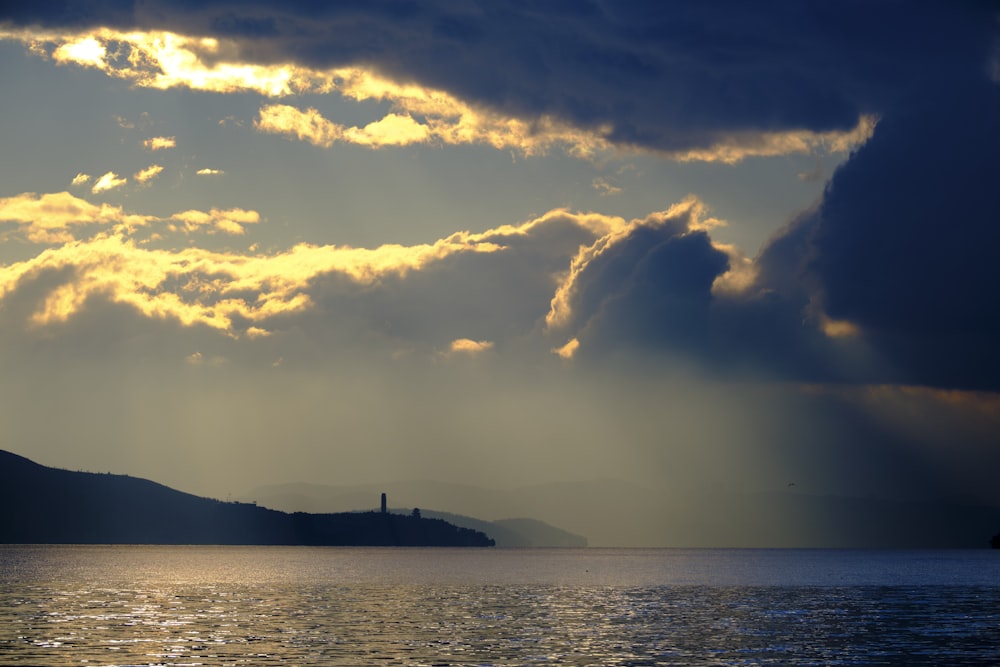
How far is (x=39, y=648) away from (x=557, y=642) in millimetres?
36624

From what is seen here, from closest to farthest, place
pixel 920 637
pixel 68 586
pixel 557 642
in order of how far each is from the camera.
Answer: pixel 557 642 → pixel 920 637 → pixel 68 586

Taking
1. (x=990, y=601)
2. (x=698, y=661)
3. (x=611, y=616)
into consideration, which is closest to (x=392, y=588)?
(x=611, y=616)

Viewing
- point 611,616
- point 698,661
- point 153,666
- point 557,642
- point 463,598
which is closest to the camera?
point 153,666

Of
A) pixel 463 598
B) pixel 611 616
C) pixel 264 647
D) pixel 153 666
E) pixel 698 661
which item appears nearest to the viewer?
pixel 153 666

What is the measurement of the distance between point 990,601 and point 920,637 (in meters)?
68.1

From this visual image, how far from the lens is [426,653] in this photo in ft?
272

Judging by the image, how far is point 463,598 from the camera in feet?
524

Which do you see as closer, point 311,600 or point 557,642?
point 557,642

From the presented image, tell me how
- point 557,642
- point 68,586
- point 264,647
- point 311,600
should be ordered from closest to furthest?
point 264,647, point 557,642, point 311,600, point 68,586

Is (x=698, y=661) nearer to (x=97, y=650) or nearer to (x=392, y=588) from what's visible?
(x=97, y=650)

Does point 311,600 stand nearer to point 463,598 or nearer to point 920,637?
point 463,598

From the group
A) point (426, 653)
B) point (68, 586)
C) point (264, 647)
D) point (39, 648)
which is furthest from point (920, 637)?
point (68, 586)

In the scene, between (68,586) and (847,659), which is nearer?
(847,659)

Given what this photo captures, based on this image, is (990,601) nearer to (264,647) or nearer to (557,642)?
(557,642)
